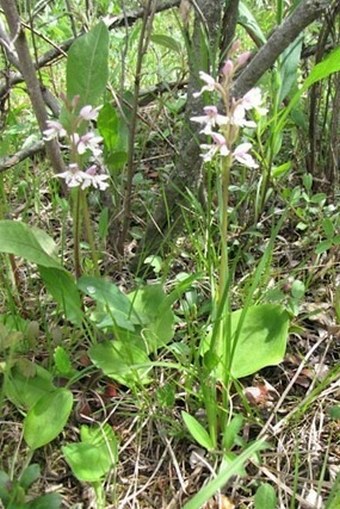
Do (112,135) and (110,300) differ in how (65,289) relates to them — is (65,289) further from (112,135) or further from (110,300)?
(112,135)

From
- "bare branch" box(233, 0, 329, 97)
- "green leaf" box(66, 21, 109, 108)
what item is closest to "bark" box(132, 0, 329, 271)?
"bare branch" box(233, 0, 329, 97)

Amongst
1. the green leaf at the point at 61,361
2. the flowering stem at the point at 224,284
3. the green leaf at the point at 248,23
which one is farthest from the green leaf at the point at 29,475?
the green leaf at the point at 248,23

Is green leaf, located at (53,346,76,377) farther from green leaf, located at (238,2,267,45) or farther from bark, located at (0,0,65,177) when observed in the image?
green leaf, located at (238,2,267,45)

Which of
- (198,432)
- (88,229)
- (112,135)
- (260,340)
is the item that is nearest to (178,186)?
(112,135)

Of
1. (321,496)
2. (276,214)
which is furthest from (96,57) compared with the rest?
(321,496)

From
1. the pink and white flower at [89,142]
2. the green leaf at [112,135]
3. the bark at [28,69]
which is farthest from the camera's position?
the green leaf at [112,135]

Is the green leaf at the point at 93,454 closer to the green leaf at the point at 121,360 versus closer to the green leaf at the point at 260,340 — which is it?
the green leaf at the point at 121,360
